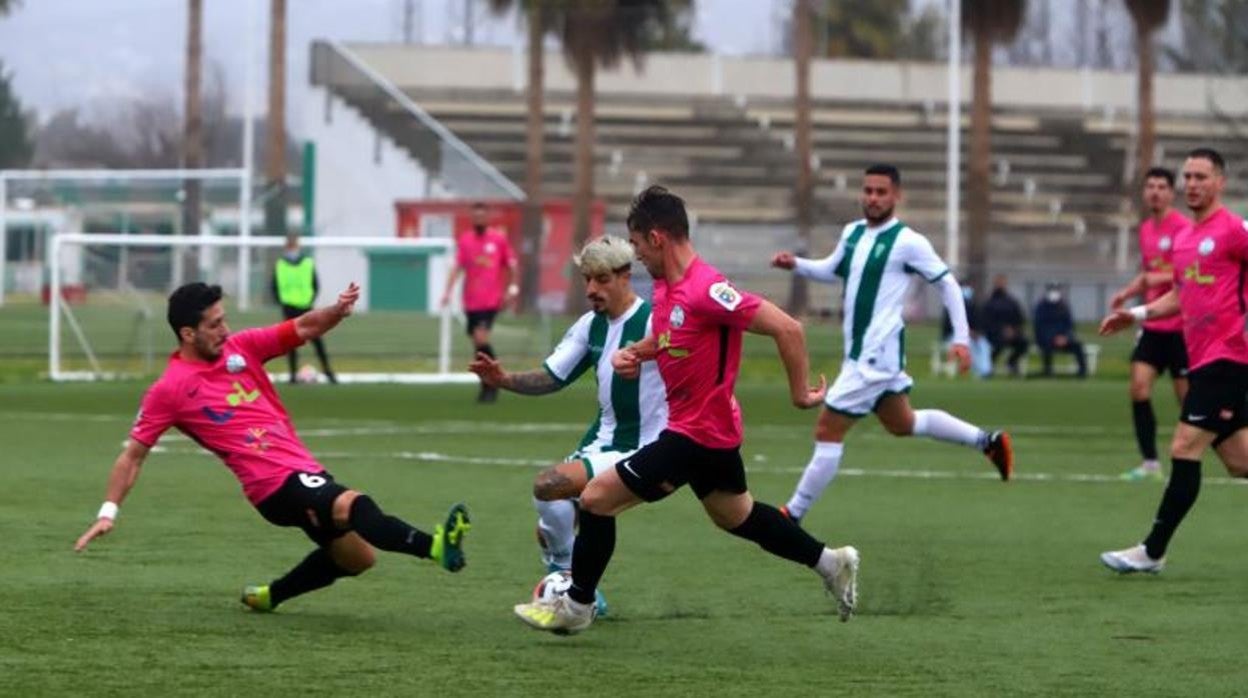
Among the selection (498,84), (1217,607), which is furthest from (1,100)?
(1217,607)

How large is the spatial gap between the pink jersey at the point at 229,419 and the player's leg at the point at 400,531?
29 centimetres

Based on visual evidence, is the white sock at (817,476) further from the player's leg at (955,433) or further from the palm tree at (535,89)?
the palm tree at (535,89)

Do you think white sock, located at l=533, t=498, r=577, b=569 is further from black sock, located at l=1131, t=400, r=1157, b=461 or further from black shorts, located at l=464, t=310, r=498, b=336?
black shorts, located at l=464, t=310, r=498, b=336

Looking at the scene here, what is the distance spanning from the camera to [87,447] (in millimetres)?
19062

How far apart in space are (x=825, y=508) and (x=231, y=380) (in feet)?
19.4

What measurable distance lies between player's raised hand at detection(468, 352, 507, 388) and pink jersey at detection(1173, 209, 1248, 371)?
376cm

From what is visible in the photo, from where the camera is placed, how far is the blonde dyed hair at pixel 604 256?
9891 millimetres

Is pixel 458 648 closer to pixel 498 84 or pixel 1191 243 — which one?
pixel 1191 243

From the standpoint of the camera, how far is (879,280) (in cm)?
1387

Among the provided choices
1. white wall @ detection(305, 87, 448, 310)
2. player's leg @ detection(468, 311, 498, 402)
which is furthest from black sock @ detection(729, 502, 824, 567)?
white wall @ detection(305, 87, 448, 310)

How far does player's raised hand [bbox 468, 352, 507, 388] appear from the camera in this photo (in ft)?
33.1

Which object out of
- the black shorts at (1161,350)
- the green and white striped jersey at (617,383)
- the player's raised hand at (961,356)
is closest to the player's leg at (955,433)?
the player's raised hand at (961,356)

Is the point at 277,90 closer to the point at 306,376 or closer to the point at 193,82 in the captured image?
the point at 193,82

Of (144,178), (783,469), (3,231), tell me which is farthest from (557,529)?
(144,178)
